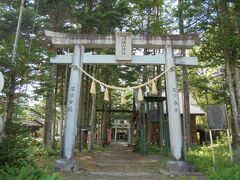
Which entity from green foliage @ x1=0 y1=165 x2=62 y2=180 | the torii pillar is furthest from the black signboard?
green foliage @ x1=0 y1=165 x2=62 y2=180

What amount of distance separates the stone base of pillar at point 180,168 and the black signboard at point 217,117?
1.60 m

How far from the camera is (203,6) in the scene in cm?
1524

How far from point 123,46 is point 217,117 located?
4.36 meters

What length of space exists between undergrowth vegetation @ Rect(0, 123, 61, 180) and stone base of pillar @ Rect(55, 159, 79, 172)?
6.30 ft

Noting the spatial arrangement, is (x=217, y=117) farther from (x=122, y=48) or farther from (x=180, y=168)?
(x=122, y=48)

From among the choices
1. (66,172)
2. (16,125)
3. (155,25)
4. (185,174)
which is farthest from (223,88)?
(16,125)

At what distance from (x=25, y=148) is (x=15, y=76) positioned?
2832 millimetres

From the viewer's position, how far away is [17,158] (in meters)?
7.67

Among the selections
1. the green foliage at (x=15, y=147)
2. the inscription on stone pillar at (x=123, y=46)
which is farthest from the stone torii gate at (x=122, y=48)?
the green foliage at (x=15, y=147)

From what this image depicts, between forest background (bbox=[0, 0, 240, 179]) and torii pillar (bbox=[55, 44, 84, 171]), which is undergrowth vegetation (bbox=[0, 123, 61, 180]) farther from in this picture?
torii pillar (bbox=[55, 44, 84, 171])

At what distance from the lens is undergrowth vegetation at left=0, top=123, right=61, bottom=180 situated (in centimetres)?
646

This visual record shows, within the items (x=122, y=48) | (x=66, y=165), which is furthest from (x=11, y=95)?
(x=122, y=48)

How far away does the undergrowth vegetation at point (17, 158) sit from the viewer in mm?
6463

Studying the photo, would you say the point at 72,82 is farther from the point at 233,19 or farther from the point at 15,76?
the point at 233,19
